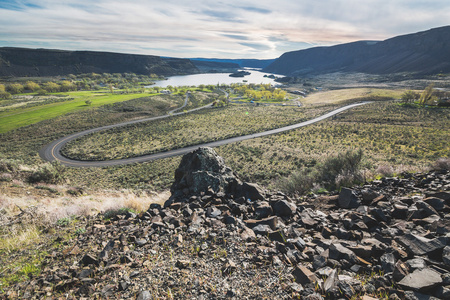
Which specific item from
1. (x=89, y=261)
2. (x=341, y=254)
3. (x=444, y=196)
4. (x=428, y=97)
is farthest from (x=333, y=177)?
(x=428, y=97)

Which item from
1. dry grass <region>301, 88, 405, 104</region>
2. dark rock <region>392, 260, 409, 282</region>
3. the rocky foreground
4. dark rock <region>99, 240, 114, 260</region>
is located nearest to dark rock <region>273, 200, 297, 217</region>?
the rocky foreground

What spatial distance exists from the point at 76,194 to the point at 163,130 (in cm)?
5555

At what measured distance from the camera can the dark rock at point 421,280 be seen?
3.96 meters

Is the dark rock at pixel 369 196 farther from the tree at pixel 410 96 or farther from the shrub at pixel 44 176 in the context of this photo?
the tree at pixel 410 96

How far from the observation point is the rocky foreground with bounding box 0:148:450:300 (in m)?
4.57

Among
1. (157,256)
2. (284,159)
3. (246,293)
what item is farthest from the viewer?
(284,159)

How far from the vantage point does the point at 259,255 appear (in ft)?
18.9

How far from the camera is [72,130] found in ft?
240

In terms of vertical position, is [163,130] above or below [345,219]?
below

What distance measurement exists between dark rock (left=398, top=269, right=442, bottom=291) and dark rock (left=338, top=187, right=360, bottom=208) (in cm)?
505

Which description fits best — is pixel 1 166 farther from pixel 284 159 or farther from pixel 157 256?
pixel 284 159

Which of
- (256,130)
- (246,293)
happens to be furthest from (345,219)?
A: (256,130)

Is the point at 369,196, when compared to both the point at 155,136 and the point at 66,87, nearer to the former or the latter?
the point at 155,136

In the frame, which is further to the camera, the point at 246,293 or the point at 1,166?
the point at 1,166
